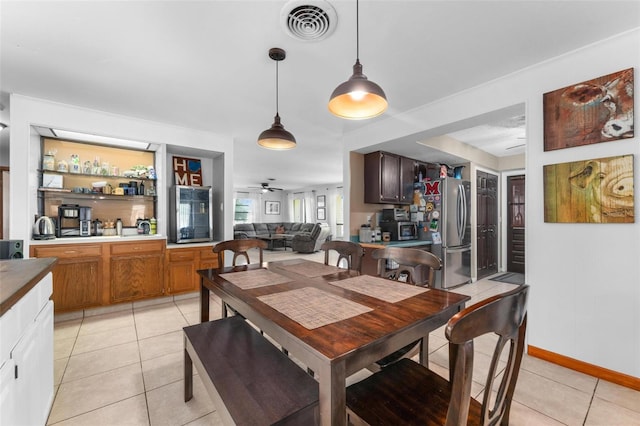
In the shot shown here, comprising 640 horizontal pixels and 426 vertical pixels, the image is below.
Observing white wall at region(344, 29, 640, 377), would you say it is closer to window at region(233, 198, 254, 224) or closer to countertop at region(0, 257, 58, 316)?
countertop at region(0, 257, 58, 316)

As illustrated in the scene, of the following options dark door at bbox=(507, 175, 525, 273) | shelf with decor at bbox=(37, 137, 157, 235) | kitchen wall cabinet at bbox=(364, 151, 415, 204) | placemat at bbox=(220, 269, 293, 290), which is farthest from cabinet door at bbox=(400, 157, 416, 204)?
shelf with decor at bbox=(37, 137, 157, 235)

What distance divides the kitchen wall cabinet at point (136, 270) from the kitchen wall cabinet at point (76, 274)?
14 centimetres

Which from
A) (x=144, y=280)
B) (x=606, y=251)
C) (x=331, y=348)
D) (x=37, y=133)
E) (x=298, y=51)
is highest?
(x=298, y=51)

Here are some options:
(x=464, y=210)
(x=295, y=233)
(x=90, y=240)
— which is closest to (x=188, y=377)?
(x=90, y=240)

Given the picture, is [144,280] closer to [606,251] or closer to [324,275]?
[324,275]

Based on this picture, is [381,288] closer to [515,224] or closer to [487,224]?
[487,224]

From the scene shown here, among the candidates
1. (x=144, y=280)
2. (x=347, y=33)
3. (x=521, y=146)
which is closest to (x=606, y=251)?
(x=347, y=33)

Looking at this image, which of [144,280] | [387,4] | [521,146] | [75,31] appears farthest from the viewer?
[521,146]

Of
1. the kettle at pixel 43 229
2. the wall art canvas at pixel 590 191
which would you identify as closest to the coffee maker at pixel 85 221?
the kettle at pixel 43 229

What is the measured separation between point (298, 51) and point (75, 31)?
1.56 m

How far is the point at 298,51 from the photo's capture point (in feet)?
7.07

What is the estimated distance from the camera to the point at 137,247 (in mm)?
3510

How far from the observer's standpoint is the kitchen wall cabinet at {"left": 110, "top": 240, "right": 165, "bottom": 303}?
3.38 m

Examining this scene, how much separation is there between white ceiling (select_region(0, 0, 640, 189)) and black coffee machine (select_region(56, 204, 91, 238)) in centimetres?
130
